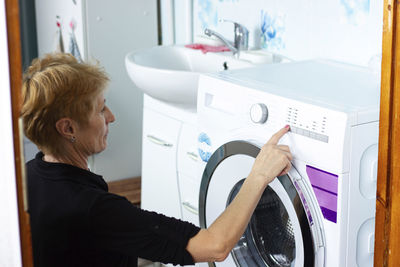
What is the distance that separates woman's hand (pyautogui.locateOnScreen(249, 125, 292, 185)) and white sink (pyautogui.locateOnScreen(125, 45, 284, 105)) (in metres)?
0.82

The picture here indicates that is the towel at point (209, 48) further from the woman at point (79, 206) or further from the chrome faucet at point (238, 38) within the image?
the woman at point (79, 206)

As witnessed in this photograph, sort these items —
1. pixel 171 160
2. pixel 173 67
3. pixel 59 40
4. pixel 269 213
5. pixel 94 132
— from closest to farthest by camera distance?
1. pixel 94 132
2. pixel 269 213
3. pixel 171 160
4. pixel 173 67
5. pixel 59 40

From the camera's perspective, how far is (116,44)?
3.40 meters

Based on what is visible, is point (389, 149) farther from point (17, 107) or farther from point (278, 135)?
point (17, 107)

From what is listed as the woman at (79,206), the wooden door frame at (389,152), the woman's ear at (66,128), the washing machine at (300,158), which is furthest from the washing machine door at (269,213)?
the woman's ear at (66,128)

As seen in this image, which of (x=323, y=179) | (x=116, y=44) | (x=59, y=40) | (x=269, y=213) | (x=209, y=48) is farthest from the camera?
(x=59, y=40)

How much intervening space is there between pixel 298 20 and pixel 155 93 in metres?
0.67

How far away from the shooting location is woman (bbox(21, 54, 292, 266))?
1405mm

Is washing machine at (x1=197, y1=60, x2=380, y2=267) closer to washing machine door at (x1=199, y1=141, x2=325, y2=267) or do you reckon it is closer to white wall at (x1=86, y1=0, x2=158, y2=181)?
washing machine door at (x1=199, y1=141, x2=325, y2=267)

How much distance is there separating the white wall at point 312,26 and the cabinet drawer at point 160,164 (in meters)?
0.56

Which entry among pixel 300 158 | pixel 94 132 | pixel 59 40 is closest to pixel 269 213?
pixel 300 158

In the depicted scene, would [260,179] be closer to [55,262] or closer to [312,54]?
[55,262]

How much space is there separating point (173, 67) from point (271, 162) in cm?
145

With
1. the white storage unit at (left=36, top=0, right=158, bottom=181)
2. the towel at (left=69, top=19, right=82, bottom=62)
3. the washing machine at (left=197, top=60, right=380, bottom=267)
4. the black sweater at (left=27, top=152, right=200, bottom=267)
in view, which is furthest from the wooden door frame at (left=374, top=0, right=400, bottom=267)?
the towel at (left=69, top=19, right=82, bottom=62)
